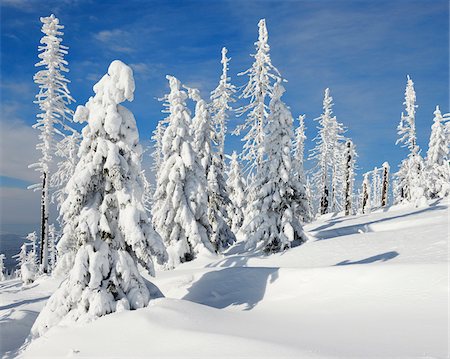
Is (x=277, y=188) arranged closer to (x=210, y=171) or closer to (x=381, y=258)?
(x=381, y=258)

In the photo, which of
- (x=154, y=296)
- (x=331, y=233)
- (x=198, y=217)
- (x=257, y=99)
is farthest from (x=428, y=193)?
(x=154, y=296)

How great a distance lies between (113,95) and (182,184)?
44.3 feet

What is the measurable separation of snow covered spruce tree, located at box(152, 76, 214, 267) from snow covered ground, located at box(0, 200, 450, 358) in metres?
7.85

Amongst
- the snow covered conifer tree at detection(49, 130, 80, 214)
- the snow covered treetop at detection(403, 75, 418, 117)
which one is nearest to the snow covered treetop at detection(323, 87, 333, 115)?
the snow covered treetop at detection(403, 75, 418, 117)

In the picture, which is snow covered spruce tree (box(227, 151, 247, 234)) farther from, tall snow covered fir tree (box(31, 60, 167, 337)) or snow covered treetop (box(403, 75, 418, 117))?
tall snow covered fir tree (box(31, 60, 167, 337))

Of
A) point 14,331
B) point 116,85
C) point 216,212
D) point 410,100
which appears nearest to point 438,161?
point 410,100

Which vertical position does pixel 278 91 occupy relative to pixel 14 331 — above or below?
above

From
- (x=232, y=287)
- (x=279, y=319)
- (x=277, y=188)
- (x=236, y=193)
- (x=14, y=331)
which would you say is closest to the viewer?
(x=279, y=319)

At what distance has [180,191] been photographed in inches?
979

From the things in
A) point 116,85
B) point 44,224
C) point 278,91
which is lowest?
point 44,224

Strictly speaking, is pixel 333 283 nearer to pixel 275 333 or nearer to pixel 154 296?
pixel 275 333

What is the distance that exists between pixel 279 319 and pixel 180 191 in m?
14.9

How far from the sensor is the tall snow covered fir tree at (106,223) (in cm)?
1113

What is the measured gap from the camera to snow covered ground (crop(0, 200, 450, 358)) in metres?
8.09
